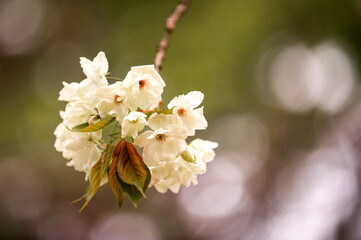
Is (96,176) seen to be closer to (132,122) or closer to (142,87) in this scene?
(132,122)

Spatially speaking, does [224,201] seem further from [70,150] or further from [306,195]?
[70,150]

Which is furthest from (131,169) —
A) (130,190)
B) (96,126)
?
(96,126)

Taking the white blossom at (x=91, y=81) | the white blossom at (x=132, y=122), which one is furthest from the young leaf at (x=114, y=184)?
the white blossom at (x=91, y=81)

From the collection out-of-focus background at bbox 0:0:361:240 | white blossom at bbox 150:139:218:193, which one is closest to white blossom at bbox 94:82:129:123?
white blossom at bbox 150:139:218:193

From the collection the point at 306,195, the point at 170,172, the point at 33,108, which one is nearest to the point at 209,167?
the point at 306,195

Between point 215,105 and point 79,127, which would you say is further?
point 215,105

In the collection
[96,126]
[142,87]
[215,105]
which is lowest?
[96,126]

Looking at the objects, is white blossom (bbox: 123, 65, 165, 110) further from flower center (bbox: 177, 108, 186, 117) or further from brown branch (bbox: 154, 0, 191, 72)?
brown branch (bbox: 154, 0, 191, 72)
